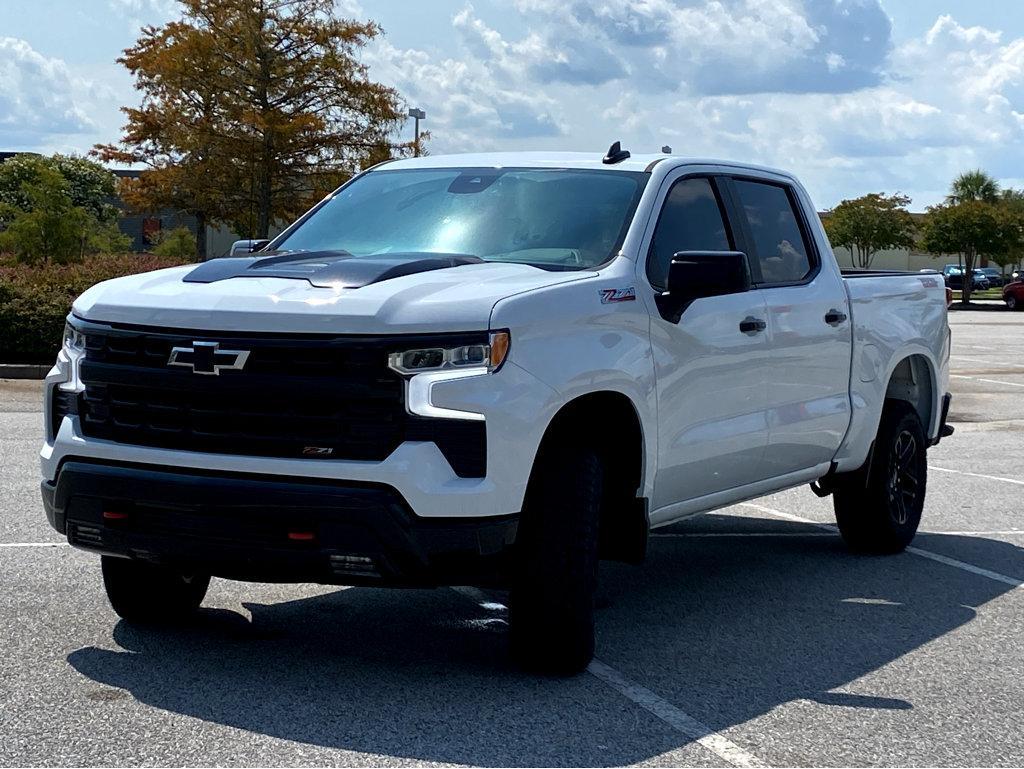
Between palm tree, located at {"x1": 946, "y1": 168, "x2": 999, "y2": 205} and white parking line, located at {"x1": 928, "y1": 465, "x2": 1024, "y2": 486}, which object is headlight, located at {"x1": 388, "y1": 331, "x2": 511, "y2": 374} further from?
palm tree, located at {"x1": 946, "y1": 168, "x2": 999, "y2": 205}

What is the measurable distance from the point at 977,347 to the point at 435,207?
26252 mm

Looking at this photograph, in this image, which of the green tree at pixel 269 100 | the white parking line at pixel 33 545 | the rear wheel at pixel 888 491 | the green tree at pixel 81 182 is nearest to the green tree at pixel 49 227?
the green tree at pixel 269 100

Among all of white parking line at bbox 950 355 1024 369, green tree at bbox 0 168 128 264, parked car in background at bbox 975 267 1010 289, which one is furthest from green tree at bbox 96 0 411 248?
parked car in background at bbox 975 267 1010 289

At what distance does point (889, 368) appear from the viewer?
320 inches

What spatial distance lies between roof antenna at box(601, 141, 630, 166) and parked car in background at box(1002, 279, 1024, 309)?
51798 mm

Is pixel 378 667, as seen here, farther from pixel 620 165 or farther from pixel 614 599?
pixel 620 165

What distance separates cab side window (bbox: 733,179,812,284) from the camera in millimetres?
7191

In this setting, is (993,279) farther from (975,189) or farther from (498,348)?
(498,348)

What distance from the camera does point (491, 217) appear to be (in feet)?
21.0

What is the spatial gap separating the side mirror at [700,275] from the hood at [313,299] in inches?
16.3

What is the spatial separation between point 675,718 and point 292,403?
1.63m

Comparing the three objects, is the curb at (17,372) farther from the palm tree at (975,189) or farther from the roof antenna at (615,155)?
the palm tree at (975,189)

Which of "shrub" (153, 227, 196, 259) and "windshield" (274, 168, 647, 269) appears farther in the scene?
"shrub" (153, 227, 196, 259)

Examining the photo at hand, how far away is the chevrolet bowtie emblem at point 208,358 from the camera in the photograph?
5047mm
